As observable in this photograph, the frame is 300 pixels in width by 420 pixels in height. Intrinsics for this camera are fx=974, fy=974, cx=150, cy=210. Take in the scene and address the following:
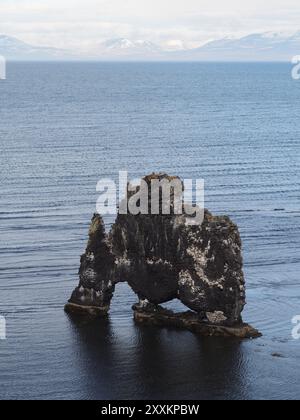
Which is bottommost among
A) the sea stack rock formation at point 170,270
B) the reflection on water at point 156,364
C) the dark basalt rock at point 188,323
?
the reflection on water at point 156,364

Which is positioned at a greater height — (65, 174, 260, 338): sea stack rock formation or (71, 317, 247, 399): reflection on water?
(65, 174, 260, 338): sea stack rock formation

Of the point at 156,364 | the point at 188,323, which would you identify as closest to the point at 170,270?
the point at 188,323

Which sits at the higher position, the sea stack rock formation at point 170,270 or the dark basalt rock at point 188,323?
the sea stack rock formation at point 170,270

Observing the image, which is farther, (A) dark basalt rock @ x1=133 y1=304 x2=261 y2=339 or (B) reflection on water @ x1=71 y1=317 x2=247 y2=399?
(A) dark basalt rock @ x1=133 y1=304 x2=261 y2=339

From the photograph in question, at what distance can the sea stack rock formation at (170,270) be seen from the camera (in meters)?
95.6

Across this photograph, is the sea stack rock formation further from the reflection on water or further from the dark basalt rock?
the reflection on water

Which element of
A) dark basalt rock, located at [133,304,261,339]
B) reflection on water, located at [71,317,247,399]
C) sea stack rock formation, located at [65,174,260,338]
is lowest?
reflection on water, located at [71,317,247,399]

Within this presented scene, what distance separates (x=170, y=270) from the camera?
98125 mm

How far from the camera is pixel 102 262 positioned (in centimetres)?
10144

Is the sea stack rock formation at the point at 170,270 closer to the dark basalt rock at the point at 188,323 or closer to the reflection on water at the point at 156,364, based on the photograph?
the dark basalt rock at the point at 188,323

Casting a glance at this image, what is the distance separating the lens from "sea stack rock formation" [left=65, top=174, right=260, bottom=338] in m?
95.6

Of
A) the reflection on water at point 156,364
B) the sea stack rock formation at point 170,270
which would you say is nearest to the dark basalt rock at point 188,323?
the sea stack rock formation at point 170,270

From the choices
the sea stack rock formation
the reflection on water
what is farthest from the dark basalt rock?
→ the reflection on water
